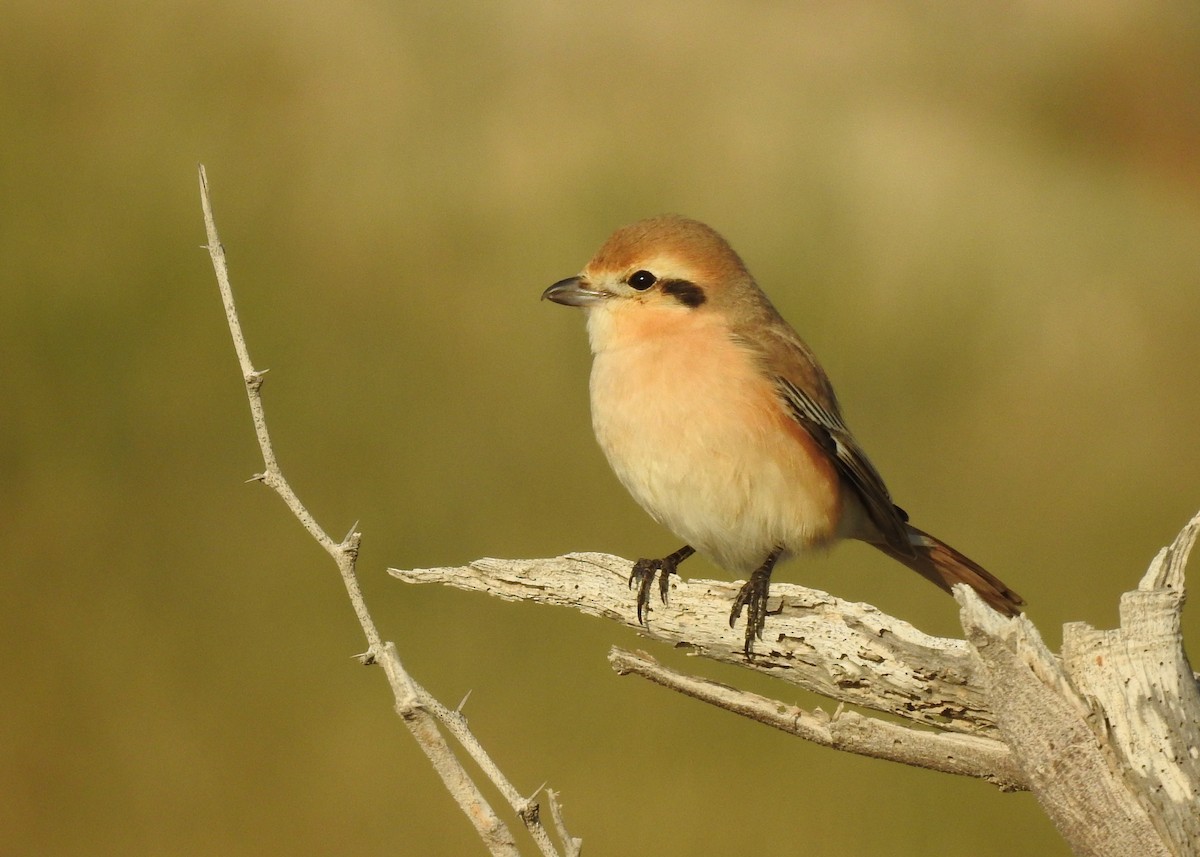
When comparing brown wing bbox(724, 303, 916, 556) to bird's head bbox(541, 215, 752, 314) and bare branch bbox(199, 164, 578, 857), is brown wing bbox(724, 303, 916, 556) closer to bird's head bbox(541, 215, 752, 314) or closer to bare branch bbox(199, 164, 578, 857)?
bird's head bbox(541, 215, 752, 314)

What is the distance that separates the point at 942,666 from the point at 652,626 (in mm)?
627

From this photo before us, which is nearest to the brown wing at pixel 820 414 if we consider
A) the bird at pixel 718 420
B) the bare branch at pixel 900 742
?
the bird at pixel 718 420

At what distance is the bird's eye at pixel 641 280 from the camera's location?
2.65 metres

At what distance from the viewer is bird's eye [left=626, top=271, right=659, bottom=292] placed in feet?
8.71

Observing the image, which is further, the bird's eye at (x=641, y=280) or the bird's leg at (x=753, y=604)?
the bird's eye at (x=641, y=280)

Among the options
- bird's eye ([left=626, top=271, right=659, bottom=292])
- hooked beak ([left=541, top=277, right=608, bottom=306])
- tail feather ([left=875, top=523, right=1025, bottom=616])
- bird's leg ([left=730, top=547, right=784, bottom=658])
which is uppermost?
bird's eye ([left=626, top=271, right=659, bottom=292])

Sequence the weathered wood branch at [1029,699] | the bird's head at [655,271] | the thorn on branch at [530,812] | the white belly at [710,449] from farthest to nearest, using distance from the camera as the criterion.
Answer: the bird's head at [655,271], the white belly at [710,449], the weathered wood branch at [1029,699], the thorn on branch at [530,812]

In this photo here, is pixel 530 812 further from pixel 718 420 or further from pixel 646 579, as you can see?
pixel 718 420

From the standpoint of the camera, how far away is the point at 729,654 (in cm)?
221

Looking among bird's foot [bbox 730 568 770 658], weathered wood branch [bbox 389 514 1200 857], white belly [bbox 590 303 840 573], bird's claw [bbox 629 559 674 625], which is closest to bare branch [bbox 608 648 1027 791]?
weathered wood branch [bbox 389 514 1200 857]

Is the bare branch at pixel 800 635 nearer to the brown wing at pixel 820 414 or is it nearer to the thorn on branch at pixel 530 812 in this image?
the brown wing at pixel 820 414

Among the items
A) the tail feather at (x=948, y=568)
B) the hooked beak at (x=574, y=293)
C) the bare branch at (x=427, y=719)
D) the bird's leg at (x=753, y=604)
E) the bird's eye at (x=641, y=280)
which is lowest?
the tail feather at (x=948, y=568)

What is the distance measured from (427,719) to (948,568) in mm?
1621

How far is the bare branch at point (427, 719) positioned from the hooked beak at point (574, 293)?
1113mm
